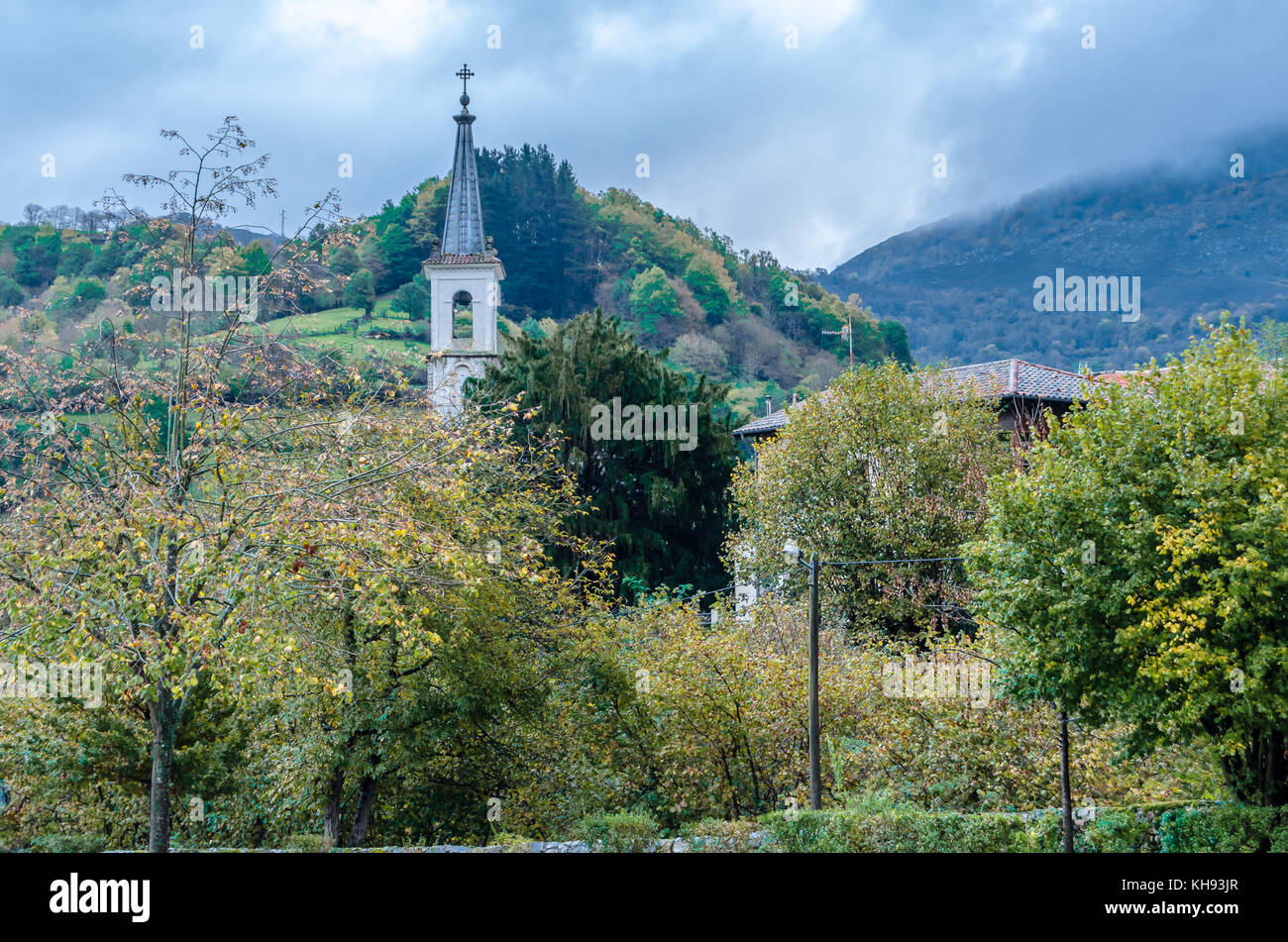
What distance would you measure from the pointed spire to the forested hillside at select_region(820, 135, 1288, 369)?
46896 mm

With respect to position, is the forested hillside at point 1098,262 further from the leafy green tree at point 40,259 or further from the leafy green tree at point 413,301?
the leafy green tree at point 40,259

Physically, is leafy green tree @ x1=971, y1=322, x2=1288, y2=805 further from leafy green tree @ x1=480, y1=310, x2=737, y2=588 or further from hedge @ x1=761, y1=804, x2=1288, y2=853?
leafy green tree @ x1=480, y1=310, x2=737, y2=588

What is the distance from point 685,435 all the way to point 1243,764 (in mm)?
21017

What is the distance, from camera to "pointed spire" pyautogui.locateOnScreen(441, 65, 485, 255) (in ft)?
121

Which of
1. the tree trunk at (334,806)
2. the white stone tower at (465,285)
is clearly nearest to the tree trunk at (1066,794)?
the tree trunk at (334,806)

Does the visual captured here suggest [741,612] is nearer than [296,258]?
No

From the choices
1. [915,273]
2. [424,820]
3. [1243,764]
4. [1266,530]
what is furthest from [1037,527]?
[915,273]

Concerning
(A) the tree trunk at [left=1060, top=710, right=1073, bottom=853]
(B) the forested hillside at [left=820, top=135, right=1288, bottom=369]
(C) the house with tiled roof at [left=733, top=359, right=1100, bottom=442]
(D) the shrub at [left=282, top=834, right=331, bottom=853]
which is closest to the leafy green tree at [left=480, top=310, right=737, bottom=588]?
(C) the house with tiled roof at [left=733, top=359, right=1100, bottom=442]

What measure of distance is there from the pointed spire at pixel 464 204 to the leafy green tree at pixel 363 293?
21.7 metres

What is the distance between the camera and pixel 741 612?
75.3ft

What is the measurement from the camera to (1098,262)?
109m

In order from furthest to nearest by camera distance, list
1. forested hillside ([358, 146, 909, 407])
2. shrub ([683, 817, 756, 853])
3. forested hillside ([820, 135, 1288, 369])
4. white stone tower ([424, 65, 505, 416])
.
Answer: forested hillside ([820, 135, 1288, 369]), forested hillside ([358, 146, 909, 407]), white stone tower ([424, 65, 505, 416]), shrub ([683, 817, 756, 853])

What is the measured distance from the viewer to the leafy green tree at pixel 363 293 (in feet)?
194
